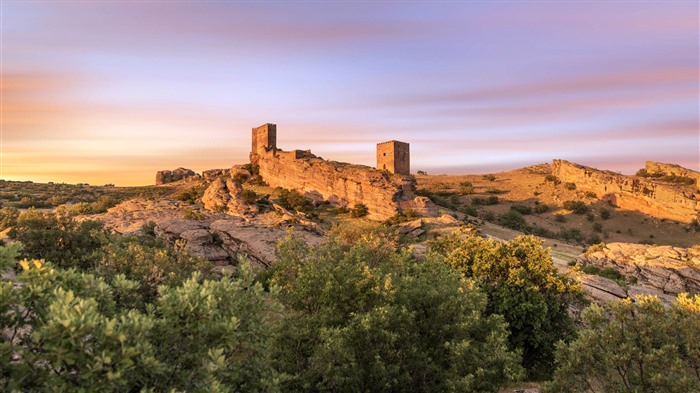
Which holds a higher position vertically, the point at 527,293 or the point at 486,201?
the point at 486,201

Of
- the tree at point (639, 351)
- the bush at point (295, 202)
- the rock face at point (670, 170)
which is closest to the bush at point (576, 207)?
the rock face at point (670, 170)

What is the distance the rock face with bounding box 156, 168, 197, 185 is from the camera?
10851 cm

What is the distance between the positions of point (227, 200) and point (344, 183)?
748 inches

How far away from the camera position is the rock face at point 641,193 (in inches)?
2825

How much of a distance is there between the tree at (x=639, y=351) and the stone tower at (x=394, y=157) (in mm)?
58449

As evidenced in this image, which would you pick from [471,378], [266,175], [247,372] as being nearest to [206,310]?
[247,372]

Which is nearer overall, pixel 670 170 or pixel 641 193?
pixel 641 193

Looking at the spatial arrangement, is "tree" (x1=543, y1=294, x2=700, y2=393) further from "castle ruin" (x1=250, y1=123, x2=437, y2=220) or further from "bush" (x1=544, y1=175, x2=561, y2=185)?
"bush" (x1=544, y1=175, x2=561, y2=185)

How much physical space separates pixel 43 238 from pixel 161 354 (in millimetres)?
24225

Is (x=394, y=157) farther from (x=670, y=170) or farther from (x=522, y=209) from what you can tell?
(x=670, y=170)

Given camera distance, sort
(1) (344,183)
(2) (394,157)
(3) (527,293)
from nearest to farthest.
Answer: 1. (3) (527,293)
2. (1) (344,183)
3. (2) (394,157)

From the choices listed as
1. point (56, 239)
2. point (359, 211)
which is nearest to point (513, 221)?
point (359, 211)

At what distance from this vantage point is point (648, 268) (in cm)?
3722

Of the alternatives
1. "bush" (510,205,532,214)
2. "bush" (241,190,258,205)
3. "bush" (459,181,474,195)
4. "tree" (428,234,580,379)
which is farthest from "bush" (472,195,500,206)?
"tree" (428,234,580,379)
